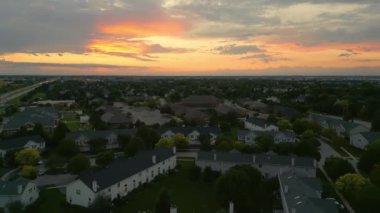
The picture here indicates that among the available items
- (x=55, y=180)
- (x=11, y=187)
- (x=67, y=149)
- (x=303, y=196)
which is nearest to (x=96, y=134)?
(x=67, y=149)

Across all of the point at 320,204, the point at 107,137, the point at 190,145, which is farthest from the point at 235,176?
the point at 107,137

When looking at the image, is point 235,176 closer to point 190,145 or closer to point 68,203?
point 68,203

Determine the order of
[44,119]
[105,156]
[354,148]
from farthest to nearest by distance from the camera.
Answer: [44,119], [354,148], [105,156]

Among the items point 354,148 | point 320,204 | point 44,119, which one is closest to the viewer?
point 320,204

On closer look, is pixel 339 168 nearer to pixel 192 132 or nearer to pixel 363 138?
pixel 363 138

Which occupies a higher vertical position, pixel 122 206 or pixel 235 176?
pixel 235 176

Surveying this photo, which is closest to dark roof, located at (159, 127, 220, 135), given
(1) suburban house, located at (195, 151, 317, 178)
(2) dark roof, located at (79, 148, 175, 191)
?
(2) dark roof, located at (79, 148, 175, 191)

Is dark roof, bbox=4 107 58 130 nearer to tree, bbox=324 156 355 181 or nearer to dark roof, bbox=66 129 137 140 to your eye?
dark roof, bbox=66 129 137 140
